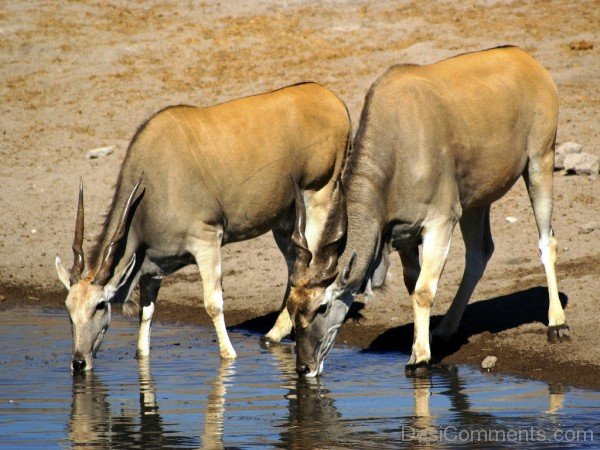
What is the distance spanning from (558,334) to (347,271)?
195cm

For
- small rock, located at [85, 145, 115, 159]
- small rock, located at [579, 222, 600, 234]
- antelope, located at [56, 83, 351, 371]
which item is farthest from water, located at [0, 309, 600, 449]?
small rock, located at [85, 145, 115, 159]

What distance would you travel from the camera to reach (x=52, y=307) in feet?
38.5

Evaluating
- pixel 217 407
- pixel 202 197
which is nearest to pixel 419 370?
pixel 217 407

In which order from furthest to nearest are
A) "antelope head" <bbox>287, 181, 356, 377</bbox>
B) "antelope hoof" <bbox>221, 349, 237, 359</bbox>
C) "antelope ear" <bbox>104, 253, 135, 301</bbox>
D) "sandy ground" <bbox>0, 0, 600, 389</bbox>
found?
"sandy ground" <bbox>0, 0, 600, 389</bbox>, "antelope hoof" <bbox>221, 349, 237, 359</bbox>, "antelope ear" <bbox>104, 253, 135, 301</bbox>, "antelope head" <bbox>287, 181, 356, 377</bbox>

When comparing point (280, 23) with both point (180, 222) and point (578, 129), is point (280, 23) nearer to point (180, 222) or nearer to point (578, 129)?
point (578, 129)

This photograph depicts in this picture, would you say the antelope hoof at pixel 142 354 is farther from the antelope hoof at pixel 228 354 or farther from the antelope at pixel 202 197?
the antelope hoof at pixel 228 354

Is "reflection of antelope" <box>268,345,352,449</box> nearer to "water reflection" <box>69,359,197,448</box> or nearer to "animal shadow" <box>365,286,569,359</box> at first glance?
"water reflection" <box>69,359,197,448</box>

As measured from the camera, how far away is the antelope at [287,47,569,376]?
8164 millimetres

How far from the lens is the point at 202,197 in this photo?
9.42m

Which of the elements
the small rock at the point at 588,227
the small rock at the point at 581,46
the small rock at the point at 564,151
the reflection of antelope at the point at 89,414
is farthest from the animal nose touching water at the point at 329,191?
the small rock at the point at 581,46

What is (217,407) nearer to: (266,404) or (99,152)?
(266,404)

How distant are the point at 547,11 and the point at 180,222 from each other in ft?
40.1

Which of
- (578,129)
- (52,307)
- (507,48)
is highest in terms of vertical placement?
(507,48)

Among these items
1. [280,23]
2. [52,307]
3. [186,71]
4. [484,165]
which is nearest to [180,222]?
[484,165]
